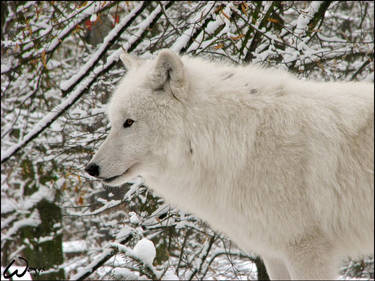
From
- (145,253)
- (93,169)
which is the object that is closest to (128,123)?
(93,169)

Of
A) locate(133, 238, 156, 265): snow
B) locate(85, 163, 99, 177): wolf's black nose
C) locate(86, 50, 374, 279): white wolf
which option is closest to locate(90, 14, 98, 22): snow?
locate(86, 50, 374, 279): white wolf

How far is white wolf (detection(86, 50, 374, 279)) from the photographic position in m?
2.78

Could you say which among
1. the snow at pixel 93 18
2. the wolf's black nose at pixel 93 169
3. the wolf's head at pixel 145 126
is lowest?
the wolf's black nose at pixel 93 169

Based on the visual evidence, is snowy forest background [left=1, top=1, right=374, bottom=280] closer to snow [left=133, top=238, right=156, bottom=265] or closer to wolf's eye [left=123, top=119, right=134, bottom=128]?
snow [left=133, top=238, right=156, bottom=265]

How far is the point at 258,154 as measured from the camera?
9.62 ft

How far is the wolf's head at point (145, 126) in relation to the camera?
316 centimetres

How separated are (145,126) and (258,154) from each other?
823 mm

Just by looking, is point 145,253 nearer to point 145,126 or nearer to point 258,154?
point 145,126

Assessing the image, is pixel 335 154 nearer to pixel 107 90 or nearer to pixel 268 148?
pixel 268 148

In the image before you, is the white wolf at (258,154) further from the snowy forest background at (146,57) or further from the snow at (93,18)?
the snow at (93,18)

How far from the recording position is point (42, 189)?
816 centimetres

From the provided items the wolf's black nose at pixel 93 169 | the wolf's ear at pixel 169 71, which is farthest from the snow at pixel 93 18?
the wolf's black nose at pixel 93 169

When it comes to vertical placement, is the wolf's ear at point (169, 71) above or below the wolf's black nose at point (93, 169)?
above

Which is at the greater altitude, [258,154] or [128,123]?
[128,123]
